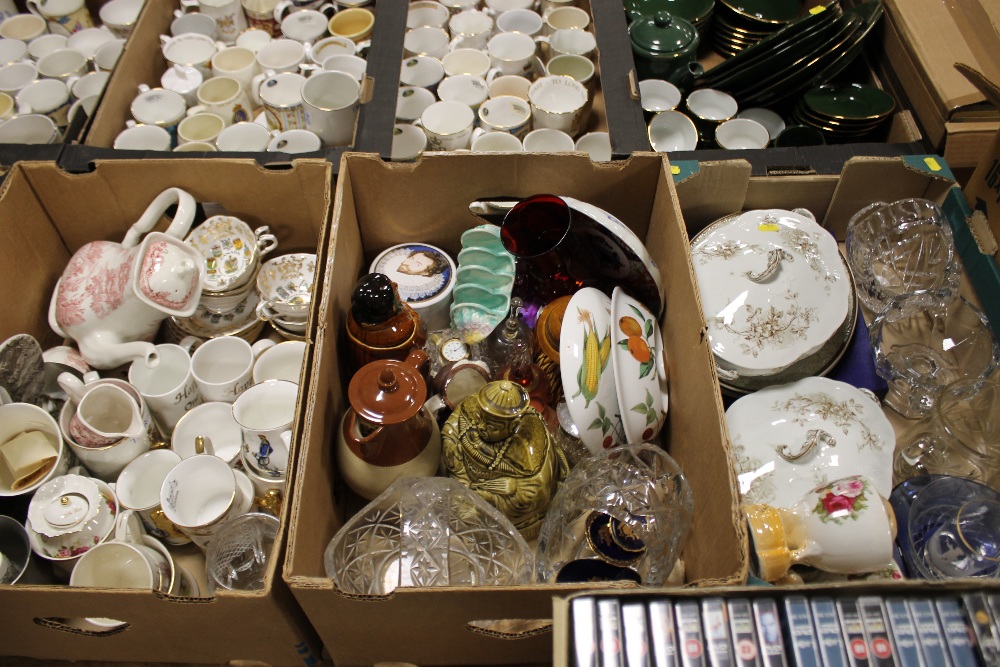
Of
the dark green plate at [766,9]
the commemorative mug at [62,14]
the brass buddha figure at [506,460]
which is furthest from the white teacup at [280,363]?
the dark green plate at [766,9]

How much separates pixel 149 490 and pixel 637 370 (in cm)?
78

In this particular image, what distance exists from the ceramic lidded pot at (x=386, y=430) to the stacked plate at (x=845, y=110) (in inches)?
43.3

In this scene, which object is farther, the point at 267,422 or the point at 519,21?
the point at 519,21

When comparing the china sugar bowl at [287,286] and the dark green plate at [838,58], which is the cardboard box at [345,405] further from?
the dark green plate at [838,58]

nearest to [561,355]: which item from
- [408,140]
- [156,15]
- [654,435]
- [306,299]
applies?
[654,435]

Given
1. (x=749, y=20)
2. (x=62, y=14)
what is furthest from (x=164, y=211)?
(x=749, y=20)

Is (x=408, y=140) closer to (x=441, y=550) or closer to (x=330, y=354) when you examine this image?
(x=330, y=354)

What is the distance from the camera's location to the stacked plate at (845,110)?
1488 mm

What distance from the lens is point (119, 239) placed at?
132 cm

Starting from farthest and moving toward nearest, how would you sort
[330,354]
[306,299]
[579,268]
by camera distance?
[306,299]
[579,268]
[330,354]

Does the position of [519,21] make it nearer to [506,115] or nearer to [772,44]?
[506,115]

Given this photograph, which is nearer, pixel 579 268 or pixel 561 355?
pixel 561 355

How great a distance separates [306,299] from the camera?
1.26m

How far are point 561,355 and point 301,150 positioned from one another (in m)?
0.87
